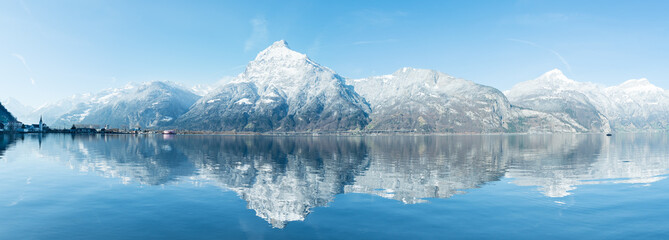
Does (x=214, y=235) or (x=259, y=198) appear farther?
(x=259, y=198)

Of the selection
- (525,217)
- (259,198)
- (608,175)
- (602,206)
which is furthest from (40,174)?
(608,175)

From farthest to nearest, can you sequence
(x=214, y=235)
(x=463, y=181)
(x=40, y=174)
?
(x=40, y=174) → (x=463, y=181) → (x=214, y=235)

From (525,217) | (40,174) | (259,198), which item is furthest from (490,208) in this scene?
(40,174)

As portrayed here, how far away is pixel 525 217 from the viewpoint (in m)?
35.2

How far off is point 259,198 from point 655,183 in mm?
67203

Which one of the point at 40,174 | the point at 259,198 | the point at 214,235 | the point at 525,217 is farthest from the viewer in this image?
the point at 40,174

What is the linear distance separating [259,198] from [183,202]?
9.07 metres

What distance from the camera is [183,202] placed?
4081 centimetres

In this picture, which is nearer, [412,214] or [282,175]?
[412,214]

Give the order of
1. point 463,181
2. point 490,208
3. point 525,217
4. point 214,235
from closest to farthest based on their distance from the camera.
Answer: point 214,235 → point 525,217 → point 490,208 → point 463,181

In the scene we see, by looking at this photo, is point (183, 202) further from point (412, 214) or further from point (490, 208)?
point (490, 208)

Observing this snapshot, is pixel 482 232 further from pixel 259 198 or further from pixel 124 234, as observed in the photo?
pixel 124 234

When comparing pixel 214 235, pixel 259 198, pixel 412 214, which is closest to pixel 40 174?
pixel 259 198

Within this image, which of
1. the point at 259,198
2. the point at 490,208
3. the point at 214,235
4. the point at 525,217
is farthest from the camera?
Result: the point at 259,198
